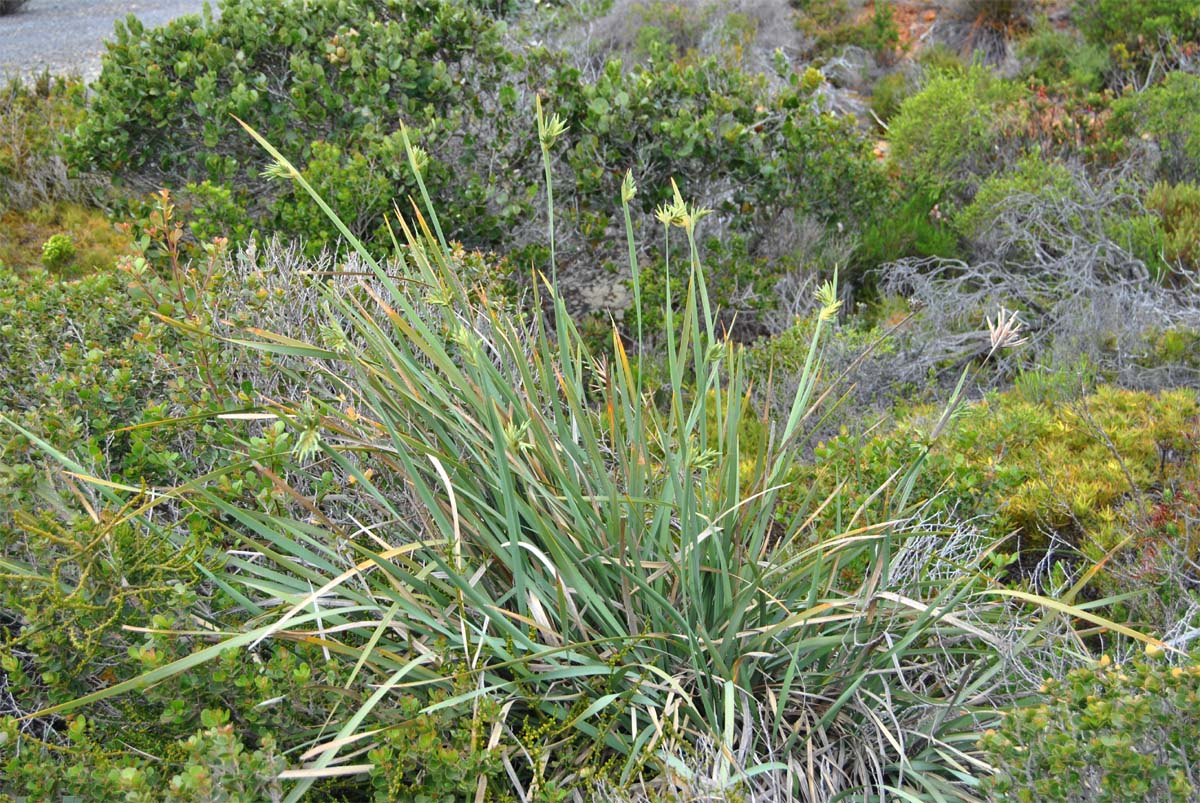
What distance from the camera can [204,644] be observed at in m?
2.07

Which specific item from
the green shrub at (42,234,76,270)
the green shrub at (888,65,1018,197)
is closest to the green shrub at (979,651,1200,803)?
the green shrub at (42,234,76,270)

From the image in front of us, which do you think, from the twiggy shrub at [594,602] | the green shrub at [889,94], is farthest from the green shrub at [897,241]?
the twiggy shrub at [594,602]

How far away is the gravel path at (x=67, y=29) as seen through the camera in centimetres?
938

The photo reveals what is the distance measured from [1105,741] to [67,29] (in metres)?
12.1

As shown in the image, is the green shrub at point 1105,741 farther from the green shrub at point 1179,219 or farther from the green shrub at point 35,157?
the green shrub at point 35,157

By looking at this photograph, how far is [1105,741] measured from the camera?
1658 millimetres

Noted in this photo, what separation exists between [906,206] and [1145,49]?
12.3ft

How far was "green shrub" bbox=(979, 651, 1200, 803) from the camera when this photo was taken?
1658mm

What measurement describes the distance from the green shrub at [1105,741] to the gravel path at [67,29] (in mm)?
8660

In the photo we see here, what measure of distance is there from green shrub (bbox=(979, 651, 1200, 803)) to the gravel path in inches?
341

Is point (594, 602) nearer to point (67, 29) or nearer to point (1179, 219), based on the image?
point (1179, 219)

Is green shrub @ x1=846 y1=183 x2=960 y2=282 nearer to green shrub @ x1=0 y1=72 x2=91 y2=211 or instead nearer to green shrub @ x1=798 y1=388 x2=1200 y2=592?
green shrub @ x1=798 y1=388 x2=1200 y2=592

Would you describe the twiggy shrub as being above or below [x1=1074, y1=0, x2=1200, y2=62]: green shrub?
above

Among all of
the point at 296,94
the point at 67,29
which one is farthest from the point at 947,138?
the point at 67,29
